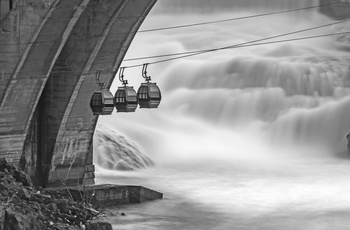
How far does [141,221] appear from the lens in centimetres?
3048

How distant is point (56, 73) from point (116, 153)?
10700mm

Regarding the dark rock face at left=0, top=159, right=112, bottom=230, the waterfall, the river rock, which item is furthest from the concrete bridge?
the waterfall

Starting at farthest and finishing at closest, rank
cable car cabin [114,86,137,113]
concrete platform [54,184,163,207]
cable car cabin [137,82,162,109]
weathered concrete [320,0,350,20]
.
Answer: weathered concrete [320,0,350,20]
concrete platform [54,184,163,207]
cable car cabin [114,86,137,113]
cable car cabin [137,82,162,109]

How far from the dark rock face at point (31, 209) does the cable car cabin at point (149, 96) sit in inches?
107

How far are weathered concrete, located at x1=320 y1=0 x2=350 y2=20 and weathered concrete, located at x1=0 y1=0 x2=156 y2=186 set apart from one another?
35826mm

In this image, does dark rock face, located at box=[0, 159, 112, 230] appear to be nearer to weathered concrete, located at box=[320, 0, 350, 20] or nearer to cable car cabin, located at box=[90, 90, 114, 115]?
cable car cabin, located at box=[90, 90, 114, 115]

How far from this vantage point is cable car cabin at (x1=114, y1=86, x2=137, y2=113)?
94.1 feet

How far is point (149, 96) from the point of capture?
93.7 feet

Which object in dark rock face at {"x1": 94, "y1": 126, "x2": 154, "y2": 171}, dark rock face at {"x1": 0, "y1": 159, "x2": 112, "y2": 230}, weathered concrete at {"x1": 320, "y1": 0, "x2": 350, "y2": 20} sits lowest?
dark rock face at {"x1": 0, "y1": 159, "x2": 112, "y2": 230}

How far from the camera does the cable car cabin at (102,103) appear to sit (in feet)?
95.6

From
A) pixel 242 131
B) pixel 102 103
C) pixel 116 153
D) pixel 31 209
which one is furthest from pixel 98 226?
pixel 242 131

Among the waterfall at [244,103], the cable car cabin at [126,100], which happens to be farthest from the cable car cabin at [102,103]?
the waterfall at [244,103]

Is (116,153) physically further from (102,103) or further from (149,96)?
(149,96)

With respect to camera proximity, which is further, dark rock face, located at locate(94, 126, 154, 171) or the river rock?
dark rock face, located at locate(94, 126, 154, 171)
